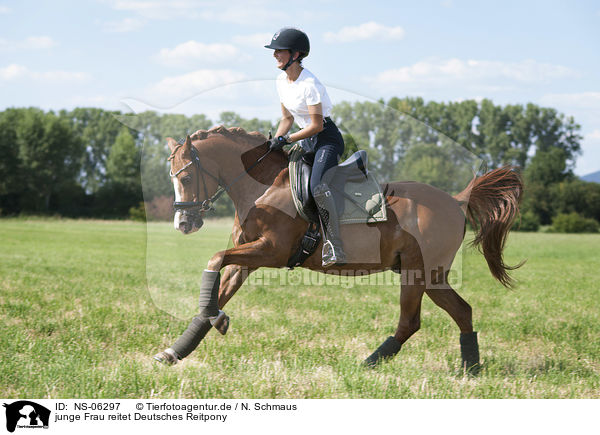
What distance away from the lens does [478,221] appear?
645 centimetres

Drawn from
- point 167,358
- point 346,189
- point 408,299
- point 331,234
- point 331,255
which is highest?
point 346,189

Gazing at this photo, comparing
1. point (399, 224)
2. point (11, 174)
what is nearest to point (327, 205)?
point (399, 224)

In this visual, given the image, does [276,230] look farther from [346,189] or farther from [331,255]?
[346,189]

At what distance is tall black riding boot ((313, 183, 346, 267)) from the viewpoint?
5285mm

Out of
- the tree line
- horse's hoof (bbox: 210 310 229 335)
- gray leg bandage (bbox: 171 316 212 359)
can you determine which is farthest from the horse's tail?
gray leg bandage (bbox: 171 316 212 359)

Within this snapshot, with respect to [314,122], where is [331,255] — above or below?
below

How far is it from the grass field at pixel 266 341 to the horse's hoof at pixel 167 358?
0.11 metres

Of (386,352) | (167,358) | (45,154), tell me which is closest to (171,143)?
(167,358)

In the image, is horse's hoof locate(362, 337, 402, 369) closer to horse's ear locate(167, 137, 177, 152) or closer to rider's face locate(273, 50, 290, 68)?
horse's ear locate(167, 137, 177, 152)

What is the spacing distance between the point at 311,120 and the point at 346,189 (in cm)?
87

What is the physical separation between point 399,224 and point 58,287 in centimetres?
715

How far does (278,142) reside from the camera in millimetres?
5262
